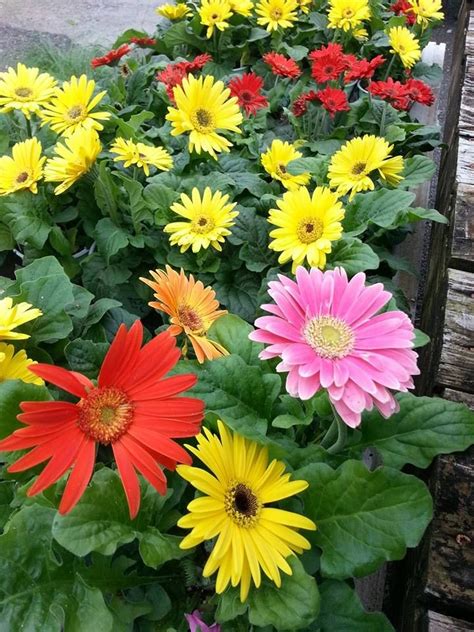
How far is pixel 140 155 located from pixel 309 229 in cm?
42

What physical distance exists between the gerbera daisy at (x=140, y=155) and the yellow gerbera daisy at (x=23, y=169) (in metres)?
0.16

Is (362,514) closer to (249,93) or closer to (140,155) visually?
(140,155)

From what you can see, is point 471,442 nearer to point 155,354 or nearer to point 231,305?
point 155,354

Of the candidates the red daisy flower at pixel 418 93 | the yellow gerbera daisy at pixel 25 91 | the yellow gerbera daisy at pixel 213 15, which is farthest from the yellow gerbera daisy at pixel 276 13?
the yellow gerbera daisy at pixel 25 91

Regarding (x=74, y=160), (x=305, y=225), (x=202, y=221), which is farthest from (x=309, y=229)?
(x=74, y=160)

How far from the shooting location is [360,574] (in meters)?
0.84

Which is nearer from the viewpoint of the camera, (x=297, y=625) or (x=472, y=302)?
(x=297, y=625)

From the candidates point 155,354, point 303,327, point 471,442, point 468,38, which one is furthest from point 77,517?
point 468,38

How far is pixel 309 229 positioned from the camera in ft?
4.25

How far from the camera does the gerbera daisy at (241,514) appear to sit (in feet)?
2.45

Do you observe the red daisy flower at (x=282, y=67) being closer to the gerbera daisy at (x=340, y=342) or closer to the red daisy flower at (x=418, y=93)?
the red daisy flower at (x=418, y=93)

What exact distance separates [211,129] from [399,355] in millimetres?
968

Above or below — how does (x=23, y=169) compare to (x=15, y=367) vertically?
above

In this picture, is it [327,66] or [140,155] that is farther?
[327,66]
